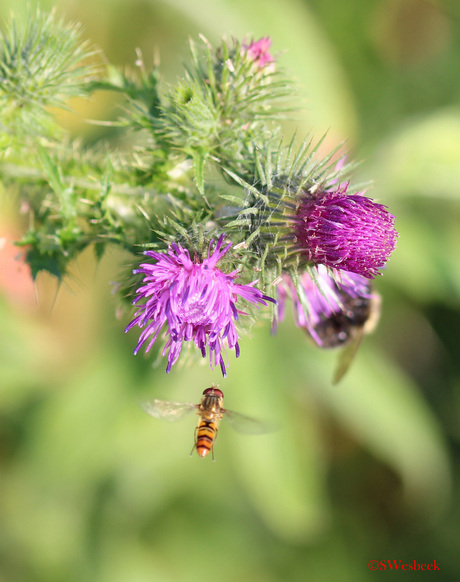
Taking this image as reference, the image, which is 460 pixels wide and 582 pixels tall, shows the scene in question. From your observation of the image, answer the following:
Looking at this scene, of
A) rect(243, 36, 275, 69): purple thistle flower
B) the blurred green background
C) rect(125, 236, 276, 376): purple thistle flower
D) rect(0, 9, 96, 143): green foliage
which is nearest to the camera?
rect(125, 236, 276, 376): purple thistle flower

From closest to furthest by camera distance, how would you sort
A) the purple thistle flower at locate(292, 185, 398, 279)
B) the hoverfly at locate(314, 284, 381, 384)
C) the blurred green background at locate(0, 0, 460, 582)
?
the purple thistle flower at locate(292, 185, 398, 279) < the hoverfly at locate(314, 284, 381, 384) < the blurred green background at locate(0, 0, 460, 582)

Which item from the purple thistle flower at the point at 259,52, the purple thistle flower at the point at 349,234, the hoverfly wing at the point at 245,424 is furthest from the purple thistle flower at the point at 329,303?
the purple thistle flower at the point at 259,52

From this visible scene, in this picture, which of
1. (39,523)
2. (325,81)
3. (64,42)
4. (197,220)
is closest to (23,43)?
(64,42)

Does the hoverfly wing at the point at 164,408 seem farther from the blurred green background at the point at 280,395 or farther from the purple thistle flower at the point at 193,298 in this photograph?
the blurred green background at the point at 280,395

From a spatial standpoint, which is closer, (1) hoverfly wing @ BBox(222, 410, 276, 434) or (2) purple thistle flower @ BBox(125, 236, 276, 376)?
(2) purple thistle flower @ BBox(125, 236, 276, 376)

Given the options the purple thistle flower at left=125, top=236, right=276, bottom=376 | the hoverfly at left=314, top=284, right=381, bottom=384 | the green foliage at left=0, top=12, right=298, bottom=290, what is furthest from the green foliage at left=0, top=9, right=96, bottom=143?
the hoverfly at left=314, top=284, right=381, bottom=384

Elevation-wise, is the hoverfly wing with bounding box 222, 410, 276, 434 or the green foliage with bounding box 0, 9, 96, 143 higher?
the green foliage with bounding box 0, 9, 96, 143

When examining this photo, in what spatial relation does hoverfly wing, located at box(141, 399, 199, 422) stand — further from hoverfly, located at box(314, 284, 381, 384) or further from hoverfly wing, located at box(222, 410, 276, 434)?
hoverfly, located at box(314, 284, 381, 384)

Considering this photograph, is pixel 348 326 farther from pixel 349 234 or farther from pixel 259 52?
pixel 259 52

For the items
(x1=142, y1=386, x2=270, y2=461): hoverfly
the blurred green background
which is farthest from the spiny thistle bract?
the blurred green background
